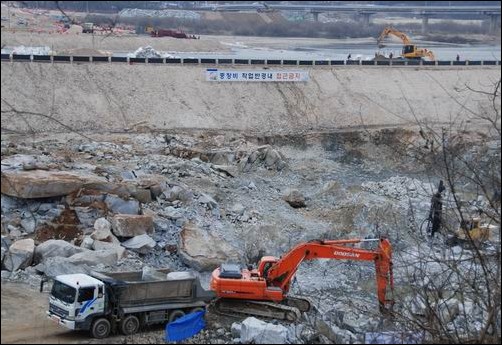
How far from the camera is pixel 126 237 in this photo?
2002cm

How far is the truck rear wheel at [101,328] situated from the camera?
46.3 ft

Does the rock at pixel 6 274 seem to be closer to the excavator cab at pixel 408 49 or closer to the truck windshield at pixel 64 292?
the truck windshield at pixel 64 292

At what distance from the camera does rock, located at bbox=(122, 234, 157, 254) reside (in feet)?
63.9

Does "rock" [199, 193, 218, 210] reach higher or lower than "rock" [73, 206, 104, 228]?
lower

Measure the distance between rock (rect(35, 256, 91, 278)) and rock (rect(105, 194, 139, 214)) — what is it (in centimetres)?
384

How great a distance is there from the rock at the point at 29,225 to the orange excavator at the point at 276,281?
18.8 ft

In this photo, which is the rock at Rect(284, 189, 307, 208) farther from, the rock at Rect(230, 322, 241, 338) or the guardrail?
the guardrail

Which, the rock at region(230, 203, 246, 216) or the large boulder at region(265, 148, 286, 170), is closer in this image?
the rock at region(230, 203, 246, 216)

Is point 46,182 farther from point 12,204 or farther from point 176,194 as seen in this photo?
point 176,194

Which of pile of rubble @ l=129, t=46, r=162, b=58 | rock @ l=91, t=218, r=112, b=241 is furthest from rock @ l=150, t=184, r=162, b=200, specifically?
pile of rubble @ l=129, t=46, r=162, b=58

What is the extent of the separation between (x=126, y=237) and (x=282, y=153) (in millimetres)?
15516

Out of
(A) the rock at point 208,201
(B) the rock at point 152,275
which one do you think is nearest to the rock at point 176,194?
(A) the rock at point 208,201

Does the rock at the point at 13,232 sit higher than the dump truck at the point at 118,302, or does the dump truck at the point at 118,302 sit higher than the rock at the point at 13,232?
the dump truck at the point at 118,302

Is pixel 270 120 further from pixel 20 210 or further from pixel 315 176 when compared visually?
pixel 20 210
